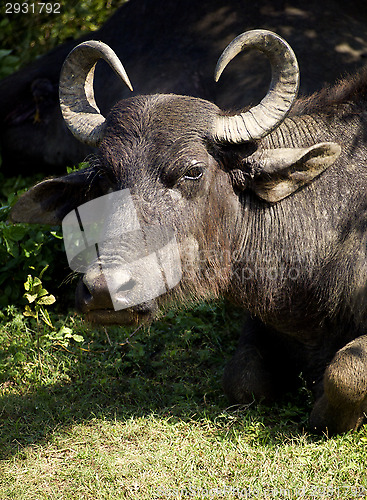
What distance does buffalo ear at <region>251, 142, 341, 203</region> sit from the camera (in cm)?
389

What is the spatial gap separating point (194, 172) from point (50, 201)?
1157 millimetres

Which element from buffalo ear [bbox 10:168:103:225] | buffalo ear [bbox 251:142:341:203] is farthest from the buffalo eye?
buffalo ear [bbox 10:168:103:225]

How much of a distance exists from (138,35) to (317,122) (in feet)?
11.9

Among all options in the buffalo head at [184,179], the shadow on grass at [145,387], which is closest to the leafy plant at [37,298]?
the shadow on grass at [145,387]

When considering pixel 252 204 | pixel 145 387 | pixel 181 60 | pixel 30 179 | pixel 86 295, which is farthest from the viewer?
pixel 30 179

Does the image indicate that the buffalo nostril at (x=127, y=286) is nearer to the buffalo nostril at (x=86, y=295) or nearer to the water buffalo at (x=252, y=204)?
the water buffalo at (x=252, y=204)

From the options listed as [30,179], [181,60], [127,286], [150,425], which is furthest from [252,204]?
[30,179]

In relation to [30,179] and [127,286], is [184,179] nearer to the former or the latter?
[127,286]

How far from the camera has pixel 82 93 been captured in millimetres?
4285

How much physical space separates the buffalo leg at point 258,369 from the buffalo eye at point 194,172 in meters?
1.43

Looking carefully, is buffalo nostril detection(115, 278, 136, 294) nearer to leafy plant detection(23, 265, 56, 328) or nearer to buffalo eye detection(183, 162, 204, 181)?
buffalo eye detection(183, 162, 204, 181)

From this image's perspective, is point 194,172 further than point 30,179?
No

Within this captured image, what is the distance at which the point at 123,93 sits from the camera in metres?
6.95

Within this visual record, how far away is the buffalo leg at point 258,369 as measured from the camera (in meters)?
4.48
